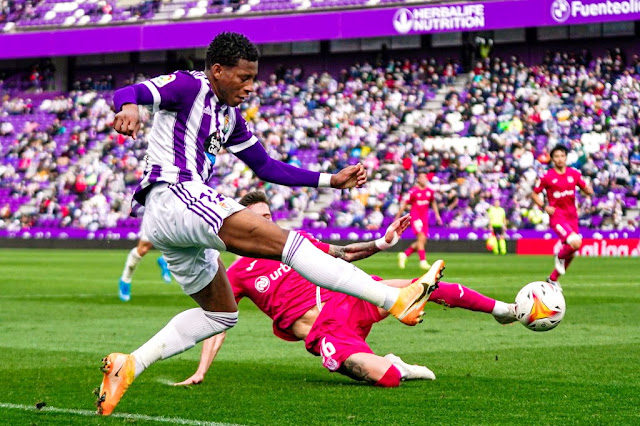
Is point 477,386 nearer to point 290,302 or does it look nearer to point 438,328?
point 290,302

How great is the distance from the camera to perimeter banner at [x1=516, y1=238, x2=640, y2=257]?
31484mm

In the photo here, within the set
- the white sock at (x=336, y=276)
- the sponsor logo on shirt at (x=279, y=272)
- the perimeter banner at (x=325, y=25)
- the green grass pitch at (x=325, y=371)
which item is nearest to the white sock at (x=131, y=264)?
the green grass pitch at (x=325, y=371)

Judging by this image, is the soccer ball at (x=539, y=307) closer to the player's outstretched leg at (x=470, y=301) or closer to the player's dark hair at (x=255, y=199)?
the player's outstretched leg at (x=470, y=301)

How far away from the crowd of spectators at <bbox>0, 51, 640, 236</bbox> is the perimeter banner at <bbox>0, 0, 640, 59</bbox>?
1.67m

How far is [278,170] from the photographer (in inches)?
279

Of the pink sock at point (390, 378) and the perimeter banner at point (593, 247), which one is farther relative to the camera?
the perimeter banner at point (593, 247)

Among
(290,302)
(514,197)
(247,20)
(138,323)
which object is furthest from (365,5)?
(290,302)

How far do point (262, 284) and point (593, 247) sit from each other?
25655mm

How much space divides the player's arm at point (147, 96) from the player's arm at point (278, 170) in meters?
0.63

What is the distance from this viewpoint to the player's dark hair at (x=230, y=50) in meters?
6.32

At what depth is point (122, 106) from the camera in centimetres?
573

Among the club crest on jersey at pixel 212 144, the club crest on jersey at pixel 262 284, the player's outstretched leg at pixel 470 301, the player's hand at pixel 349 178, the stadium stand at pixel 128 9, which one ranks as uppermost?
the stadium stand at pixel 128 9

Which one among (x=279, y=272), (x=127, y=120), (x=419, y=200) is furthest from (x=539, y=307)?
(x=419, y=200)

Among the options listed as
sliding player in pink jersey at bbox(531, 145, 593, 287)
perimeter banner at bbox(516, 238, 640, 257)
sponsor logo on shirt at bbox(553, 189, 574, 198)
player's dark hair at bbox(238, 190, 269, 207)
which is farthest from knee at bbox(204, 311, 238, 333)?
perimeter banner at bbox(516, 238, 640, 257)
